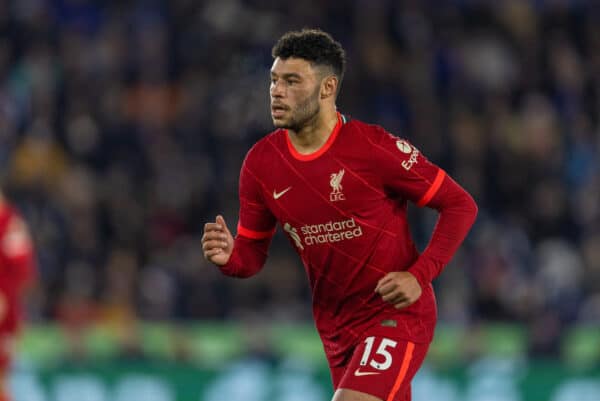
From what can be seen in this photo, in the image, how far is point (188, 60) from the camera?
44.2ft

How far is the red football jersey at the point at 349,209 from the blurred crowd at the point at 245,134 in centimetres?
511

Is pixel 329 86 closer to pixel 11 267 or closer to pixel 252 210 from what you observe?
pixel 252 210

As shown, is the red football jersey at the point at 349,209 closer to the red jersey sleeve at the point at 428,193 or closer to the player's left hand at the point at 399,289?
A: the red jersey sleeve at the point at 428,193

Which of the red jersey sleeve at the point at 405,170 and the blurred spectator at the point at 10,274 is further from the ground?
the red jersey sleeve at the point at 405,170

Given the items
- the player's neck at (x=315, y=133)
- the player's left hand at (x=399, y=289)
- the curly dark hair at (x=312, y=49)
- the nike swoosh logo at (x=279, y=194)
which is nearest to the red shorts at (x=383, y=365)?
the player's left hand at (x=399, y=289)

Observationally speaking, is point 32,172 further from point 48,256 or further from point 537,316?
point 537,316

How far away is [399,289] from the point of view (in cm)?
534

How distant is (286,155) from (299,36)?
1.68ft

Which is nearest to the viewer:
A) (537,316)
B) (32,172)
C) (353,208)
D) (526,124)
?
(353,208)

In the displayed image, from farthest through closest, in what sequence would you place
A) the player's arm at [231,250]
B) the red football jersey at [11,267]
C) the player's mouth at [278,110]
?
the red football jersey at [11,267] < the player's arm at [231,250] < the player's mouth at [278,110]

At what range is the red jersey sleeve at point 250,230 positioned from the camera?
19.0 ft

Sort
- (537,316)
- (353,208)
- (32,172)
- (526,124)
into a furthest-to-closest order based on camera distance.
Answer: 1. (526,124)
2. (32,172)
3. (537,316)
4. (353,208)

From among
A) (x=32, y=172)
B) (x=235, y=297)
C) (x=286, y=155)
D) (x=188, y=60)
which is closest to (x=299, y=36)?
(x=286, y=155)

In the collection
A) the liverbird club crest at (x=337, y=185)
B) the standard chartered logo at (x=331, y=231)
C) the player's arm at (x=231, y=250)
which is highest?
the liverbird club crest at (x=337, y=185)
